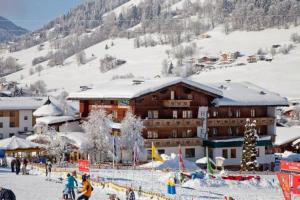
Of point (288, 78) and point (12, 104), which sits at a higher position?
point (288, 78)

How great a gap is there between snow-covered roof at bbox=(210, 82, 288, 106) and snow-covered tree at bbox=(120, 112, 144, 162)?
971 cm

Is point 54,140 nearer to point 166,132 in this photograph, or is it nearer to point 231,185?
point 166,132

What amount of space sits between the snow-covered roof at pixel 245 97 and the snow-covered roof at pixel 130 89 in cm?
129

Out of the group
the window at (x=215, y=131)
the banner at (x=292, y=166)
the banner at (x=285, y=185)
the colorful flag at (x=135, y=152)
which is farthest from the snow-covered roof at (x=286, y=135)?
the banner at (x=285, y=185)

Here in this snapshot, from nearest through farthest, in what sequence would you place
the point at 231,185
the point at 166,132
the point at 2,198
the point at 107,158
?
1. the point at 2,198
2. the point at 231,185
3. the point at 107,158
4. the point at 166,132

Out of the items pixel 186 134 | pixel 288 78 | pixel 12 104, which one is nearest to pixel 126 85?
pixel 186 134

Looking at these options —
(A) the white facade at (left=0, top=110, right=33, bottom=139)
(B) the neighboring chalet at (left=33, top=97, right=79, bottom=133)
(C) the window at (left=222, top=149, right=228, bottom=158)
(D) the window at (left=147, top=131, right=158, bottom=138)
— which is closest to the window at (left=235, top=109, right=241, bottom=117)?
(C) the window at (left=222, top=149, right=228, bottom=158)

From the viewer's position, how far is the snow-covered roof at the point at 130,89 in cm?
5721

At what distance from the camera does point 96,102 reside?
61.9 meters

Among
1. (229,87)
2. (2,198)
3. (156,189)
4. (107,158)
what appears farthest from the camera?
(229,87)

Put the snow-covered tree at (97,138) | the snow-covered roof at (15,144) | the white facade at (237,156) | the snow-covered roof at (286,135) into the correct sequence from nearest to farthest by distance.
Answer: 1. the snow-covered roof at (15,144)
2. the snow-covered tree at (97,138)
3. the white facade at (237,156)
4. the snow-covered roof at (286,135)

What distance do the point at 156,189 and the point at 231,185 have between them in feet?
29.0

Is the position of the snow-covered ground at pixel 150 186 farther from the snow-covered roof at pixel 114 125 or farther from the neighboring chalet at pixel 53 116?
the neighboring chalet at pixel 53 116

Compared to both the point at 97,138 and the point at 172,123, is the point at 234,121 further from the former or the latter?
the point at 97,138
